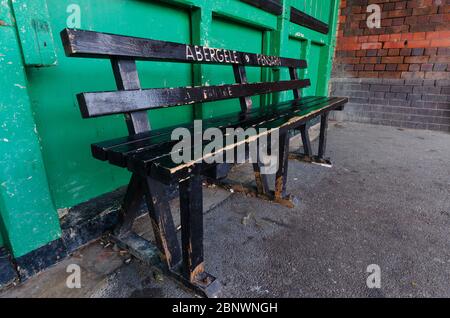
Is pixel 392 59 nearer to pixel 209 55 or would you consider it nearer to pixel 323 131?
pixel 323 131

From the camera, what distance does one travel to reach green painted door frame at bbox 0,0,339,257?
1236 mm

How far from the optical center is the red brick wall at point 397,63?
185 inches

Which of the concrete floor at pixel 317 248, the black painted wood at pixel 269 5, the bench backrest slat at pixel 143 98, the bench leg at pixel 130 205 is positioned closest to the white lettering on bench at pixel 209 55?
the bench backrest slat at pixel 143 98

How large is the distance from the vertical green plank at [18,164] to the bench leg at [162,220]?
22.2 inches

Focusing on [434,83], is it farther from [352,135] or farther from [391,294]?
[391,294]

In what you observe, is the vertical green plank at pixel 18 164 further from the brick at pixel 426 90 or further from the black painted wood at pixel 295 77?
the brick at pixel 426 90

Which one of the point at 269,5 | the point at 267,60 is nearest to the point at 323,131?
the point at 267,60

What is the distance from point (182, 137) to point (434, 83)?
17.3 ft

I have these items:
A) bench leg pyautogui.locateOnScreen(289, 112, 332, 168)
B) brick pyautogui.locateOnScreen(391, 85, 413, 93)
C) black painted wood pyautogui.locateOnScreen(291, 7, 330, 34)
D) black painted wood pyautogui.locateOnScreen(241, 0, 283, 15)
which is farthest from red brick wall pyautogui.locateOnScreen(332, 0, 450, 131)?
bench leg pyautogui.locateOnScreen(289, 112, 332, 168)

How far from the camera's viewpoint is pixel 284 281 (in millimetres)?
1403

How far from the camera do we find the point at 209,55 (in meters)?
1.77

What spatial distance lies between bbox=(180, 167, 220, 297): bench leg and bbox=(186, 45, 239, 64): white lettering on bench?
0.84 meters

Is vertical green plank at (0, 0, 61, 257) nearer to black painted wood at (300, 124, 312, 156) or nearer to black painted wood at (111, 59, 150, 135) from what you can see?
black painted wood at (111, 59, 150, 135)

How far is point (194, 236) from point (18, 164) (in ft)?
2.89
